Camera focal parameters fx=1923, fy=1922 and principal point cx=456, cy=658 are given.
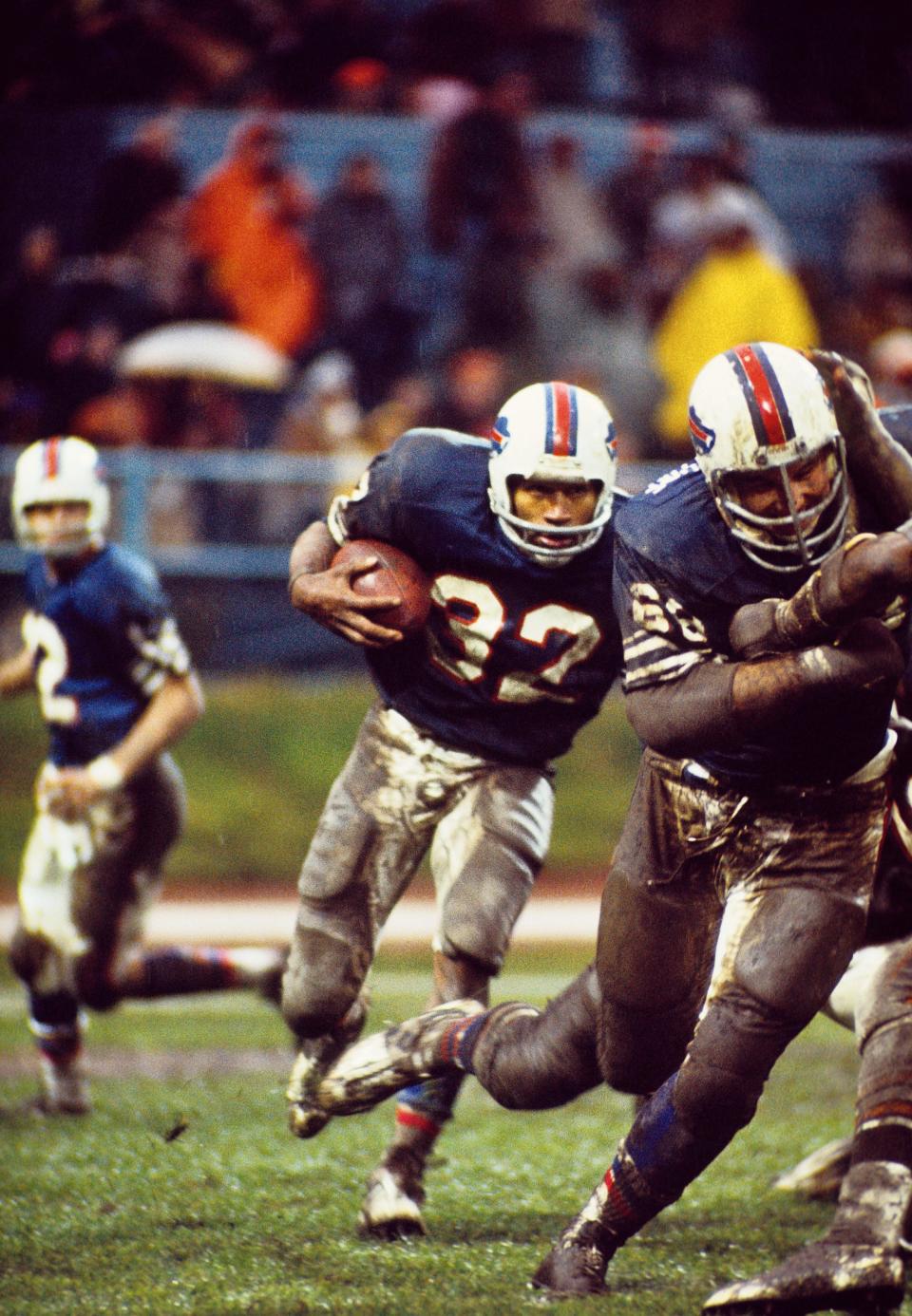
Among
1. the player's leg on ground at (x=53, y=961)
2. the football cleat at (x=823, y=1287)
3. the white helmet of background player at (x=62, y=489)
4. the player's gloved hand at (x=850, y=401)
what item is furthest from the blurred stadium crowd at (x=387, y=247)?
the football cleat at (x=823, y=1287)

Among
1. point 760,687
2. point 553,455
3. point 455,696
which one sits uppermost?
point 553,455

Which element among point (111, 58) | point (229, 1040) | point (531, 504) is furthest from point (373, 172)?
point (531, 504)

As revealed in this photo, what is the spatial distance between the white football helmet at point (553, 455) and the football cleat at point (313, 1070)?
47.7 inches

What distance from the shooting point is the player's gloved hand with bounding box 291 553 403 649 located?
4.34 m

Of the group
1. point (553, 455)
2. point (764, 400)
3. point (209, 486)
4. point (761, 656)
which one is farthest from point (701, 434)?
point (209, 486)

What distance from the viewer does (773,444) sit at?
3498mm

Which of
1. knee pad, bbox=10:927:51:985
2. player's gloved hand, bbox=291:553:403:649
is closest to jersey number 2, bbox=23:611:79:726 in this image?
knee pad, bbox=10:927:51:985

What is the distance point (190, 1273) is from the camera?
387 cm

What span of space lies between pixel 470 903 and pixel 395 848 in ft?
0.97

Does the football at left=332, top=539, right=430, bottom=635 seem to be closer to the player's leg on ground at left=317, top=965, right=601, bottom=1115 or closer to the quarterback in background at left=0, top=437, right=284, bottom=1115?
the player's leg on ground at left=317, top=965, right=601, bottom=1115

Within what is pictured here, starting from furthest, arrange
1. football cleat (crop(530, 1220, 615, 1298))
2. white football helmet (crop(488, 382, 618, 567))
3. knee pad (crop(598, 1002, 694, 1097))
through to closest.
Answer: white football helmet (crop(488, 382, 618, 567)), knee pad (crop(598, 1002, 694, 1097)), football cleat (crop(530, 1220, 615, 1298))

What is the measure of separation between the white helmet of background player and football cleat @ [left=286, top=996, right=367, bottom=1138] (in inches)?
74.4

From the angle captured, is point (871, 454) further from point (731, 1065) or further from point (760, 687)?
point (731, 1065)

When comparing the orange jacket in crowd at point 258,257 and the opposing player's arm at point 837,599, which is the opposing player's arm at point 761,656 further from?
the orange jacket in crowd at point 258,257
